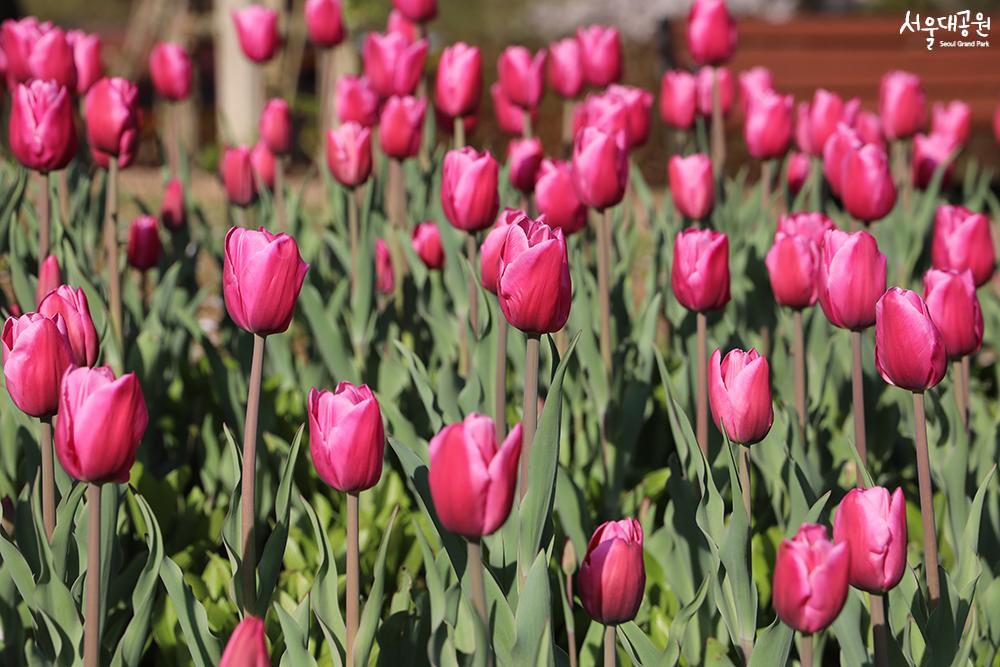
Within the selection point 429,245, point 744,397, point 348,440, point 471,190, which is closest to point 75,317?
point 348,440

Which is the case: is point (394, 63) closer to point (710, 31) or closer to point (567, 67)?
point (567, 67)

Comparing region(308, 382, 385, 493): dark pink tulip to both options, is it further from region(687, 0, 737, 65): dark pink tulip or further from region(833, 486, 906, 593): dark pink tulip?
region(687, 0, 737, 65): dark pink tulip

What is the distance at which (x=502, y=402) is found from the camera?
1678 millimetres

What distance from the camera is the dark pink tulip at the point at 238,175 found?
2820 mm

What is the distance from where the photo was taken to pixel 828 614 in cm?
120

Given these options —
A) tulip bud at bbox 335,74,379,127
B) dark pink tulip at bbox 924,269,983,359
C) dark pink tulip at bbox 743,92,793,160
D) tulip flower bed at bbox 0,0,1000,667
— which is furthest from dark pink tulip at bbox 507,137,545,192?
dark pink tulip at bbox 924,269,983,359

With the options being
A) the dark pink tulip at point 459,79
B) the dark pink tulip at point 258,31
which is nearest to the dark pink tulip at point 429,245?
the dark pink tulip at point 459,79

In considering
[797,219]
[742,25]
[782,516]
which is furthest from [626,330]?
[742,25]

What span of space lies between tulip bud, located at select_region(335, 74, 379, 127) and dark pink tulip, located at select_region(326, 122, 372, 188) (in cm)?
46

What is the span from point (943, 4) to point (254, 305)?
647 inches

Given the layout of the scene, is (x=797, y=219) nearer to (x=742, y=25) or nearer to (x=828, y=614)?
(x=828, y=614)

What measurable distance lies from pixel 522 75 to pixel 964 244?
47.7 inches

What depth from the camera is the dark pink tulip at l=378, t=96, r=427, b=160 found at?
2564 mm

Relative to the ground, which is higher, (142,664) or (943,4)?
(142,664)
